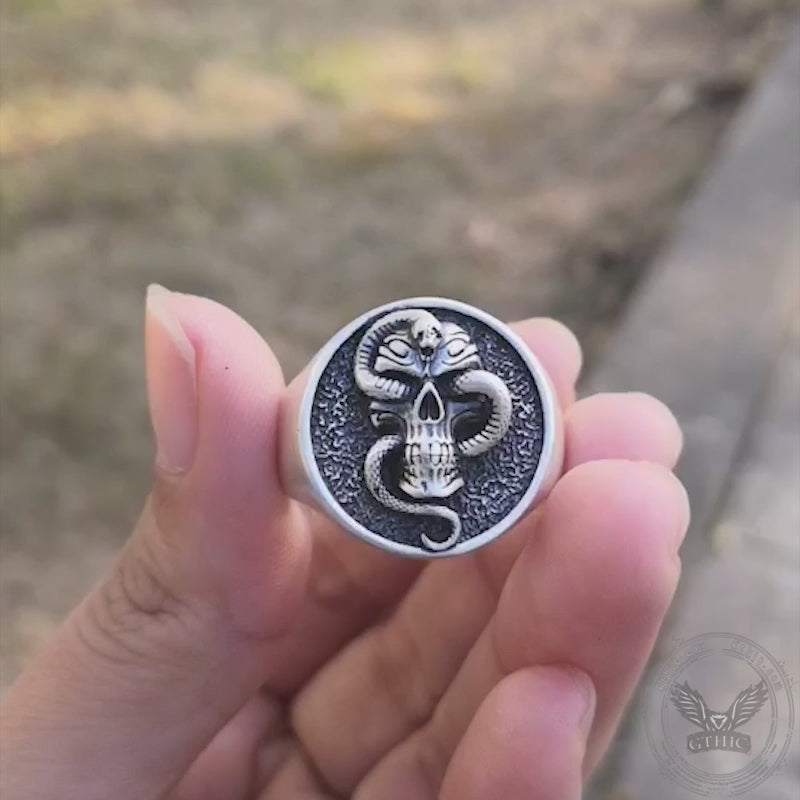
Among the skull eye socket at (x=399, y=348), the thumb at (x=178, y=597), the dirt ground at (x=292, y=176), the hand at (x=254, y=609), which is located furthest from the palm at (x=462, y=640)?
the dirt ground at (x=292, y=176)

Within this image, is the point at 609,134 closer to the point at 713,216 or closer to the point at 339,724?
the point at 713,216

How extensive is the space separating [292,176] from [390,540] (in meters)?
2.16

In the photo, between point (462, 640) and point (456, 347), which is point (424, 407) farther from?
point (462, 640)

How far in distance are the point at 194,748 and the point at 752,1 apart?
11.3ft

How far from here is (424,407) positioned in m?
1.35

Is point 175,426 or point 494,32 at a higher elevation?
point 494,32

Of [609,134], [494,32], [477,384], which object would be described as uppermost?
[494,32]

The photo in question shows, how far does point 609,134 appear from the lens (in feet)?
11.4

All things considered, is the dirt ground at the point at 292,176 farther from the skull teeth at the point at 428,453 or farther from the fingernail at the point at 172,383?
the skull teeth at the point at 428,453

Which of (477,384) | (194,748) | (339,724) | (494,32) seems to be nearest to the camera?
(477,384)

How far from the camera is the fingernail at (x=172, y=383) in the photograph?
1.36 m

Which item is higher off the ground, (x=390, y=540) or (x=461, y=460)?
(x=461, y=460)

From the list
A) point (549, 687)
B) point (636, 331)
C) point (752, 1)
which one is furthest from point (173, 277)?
point (752, 1)

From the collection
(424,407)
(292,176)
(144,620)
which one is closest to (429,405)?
(424,407)
